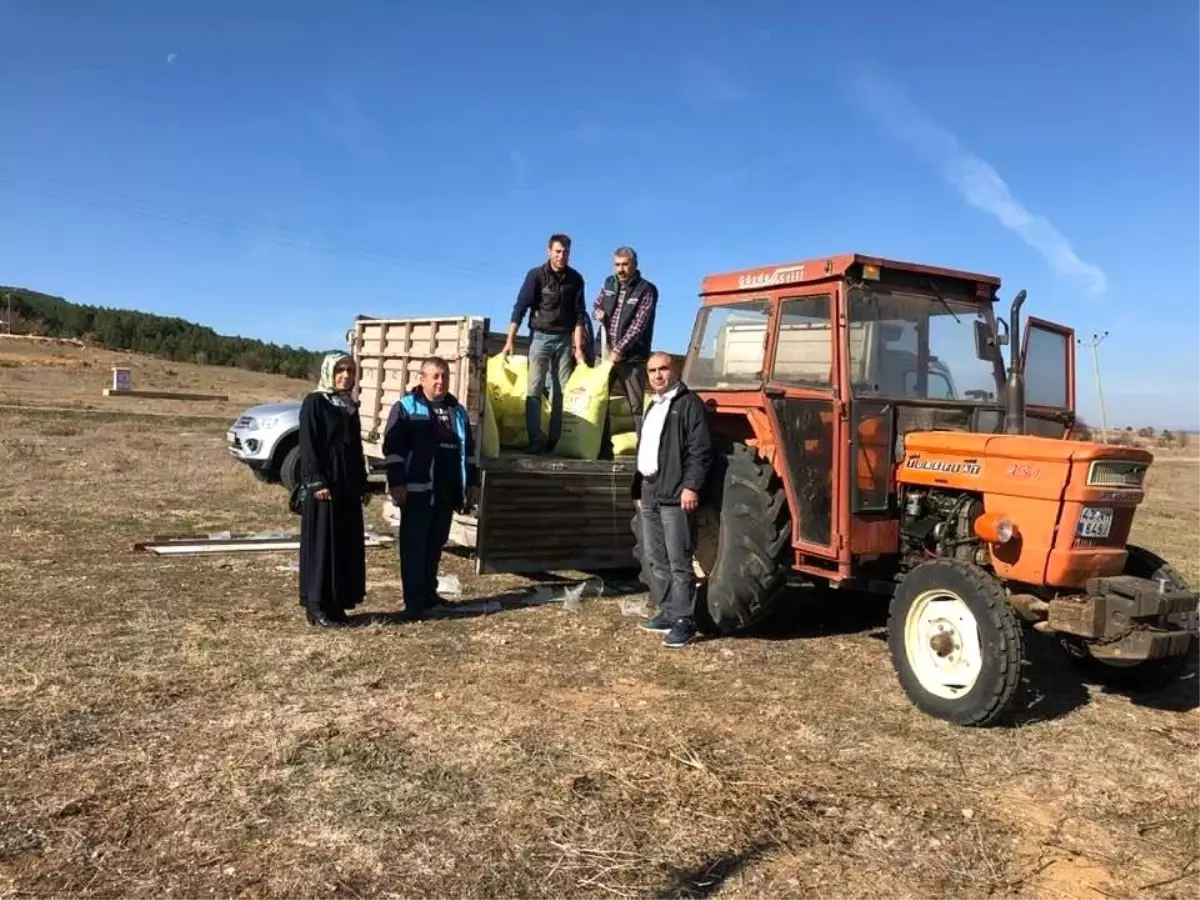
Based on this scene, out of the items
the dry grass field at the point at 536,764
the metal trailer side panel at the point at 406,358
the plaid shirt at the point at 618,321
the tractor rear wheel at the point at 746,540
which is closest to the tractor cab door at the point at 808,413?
the tractor rear wheel at the point at 746,540

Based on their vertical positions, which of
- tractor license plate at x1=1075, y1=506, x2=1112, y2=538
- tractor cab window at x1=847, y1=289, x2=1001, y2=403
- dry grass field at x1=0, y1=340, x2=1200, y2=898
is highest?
tractor cab window at x1=847, y1=289, x2=1001, y2=403

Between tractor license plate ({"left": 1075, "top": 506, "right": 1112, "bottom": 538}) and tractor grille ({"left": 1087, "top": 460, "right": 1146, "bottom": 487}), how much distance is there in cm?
13

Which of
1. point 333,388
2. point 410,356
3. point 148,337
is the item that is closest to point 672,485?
point 333,388

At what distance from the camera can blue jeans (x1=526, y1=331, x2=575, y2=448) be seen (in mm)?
7699

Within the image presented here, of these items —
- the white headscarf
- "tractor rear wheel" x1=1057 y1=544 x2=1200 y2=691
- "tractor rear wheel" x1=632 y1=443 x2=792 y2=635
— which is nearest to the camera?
"tractor rear wheel" x1=1057 y1=544 x2=1200 y2=691

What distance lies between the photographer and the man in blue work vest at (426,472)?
6348 millimetres

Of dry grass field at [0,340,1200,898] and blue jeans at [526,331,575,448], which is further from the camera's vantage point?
blue jeans at [526,331,575,448]

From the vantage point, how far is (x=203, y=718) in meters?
4.29

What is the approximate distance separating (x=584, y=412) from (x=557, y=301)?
875 millimetres

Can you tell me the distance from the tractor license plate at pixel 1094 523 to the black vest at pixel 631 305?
11.6ft

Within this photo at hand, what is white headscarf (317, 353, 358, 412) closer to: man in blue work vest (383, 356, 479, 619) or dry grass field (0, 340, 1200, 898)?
man in blue work vest (383, 356, 479, 619)

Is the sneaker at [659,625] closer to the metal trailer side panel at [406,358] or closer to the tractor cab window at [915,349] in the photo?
the tractor cab window at [915,349]

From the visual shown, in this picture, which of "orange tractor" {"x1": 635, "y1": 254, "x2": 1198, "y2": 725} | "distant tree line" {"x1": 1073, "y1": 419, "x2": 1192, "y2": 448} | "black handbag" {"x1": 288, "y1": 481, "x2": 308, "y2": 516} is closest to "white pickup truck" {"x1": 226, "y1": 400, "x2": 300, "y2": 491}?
"black handbag" {"x1": 288, "y1": 481, "x2": 308, "y2": 516}

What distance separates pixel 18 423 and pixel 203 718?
713 inches
